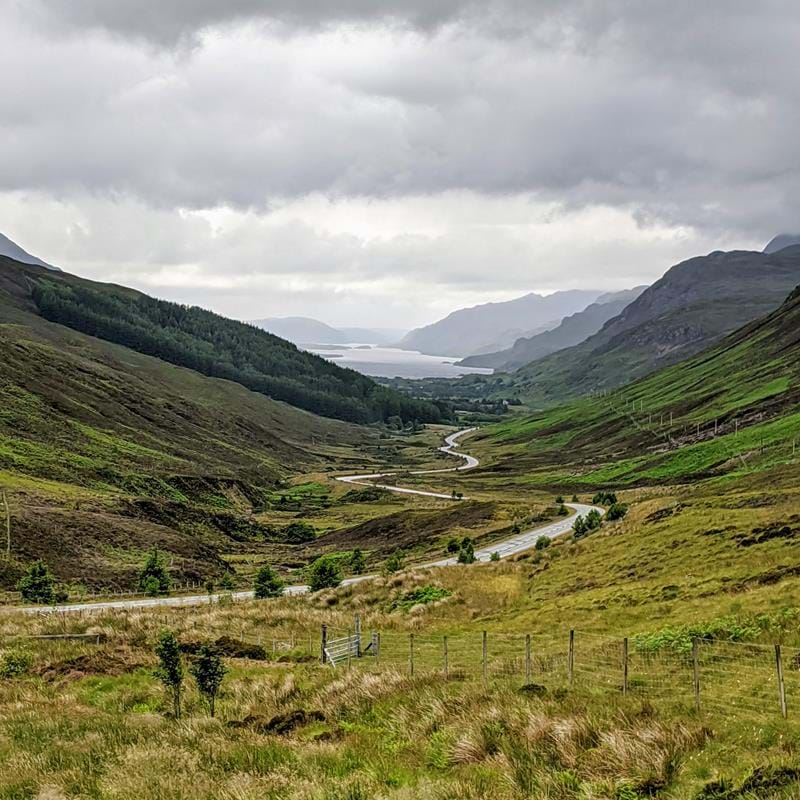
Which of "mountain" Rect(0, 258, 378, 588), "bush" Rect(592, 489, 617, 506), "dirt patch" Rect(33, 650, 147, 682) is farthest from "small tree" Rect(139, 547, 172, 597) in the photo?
"bush" Rect(592, 489, 617, 506)

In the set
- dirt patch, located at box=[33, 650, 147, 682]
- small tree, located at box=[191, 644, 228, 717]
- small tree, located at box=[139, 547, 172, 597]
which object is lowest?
small tree, located at box=[139, 547, 172, 597]

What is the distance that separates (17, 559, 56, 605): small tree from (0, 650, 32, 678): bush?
34.3 m

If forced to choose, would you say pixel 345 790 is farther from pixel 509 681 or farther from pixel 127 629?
pixel 127 629

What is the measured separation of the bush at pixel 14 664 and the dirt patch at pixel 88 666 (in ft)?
1.47

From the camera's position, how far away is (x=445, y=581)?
51469 millimetres

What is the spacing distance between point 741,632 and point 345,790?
18.4m

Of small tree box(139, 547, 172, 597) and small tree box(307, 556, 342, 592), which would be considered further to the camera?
small tree box(139, 547, 172, 597)

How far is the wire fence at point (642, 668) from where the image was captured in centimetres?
1561

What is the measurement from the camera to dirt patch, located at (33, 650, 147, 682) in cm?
2647

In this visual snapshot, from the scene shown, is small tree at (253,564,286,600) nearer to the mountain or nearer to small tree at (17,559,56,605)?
small tree at (17,559,56,605)

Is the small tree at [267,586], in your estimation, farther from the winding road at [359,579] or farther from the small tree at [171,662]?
the small tree at [171,662]

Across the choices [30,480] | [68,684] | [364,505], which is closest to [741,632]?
[68,684]

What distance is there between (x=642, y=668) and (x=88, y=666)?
2076 centimetres

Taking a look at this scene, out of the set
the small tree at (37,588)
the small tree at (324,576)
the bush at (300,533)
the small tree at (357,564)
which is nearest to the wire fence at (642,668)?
the small tree at (324,576)
